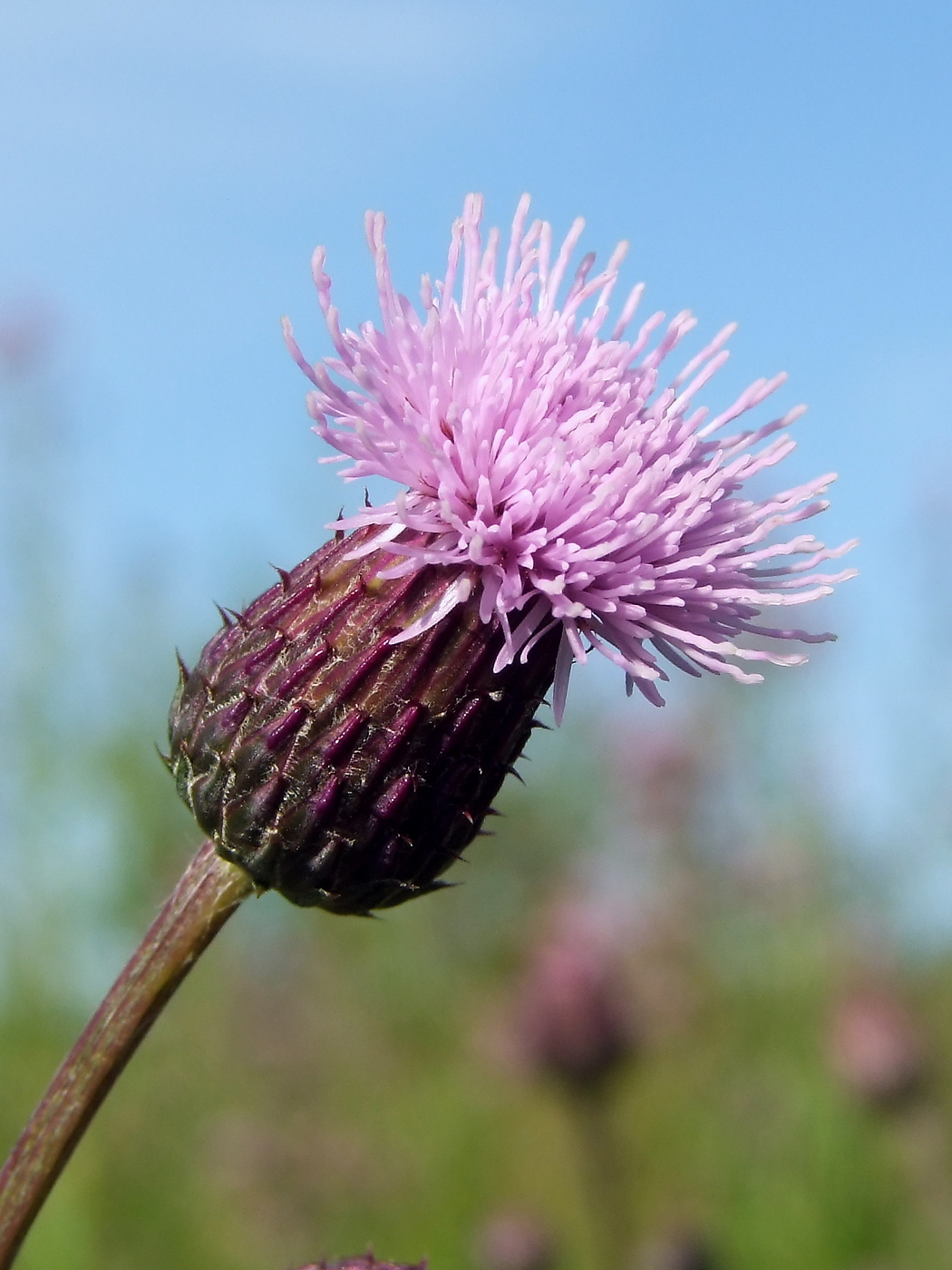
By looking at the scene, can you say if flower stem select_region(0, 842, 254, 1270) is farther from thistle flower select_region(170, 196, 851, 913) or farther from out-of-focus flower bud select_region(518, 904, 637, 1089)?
out-of-focus flower bud select_region(518, 904, 637, 1089)

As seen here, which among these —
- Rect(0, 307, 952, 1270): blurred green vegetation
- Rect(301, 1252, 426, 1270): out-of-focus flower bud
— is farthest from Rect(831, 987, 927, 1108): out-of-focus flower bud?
Rect(301, 1252, 426, 1270): out-of-focus flower bud

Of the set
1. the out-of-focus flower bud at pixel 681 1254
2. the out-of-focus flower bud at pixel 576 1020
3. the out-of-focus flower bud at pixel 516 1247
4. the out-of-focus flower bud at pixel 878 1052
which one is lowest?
the out-of-focus flower bud at pixel 878 1052

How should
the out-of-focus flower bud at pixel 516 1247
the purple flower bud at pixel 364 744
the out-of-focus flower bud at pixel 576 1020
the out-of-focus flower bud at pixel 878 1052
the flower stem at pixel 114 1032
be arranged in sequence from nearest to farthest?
the flower stem at pixel 114 1032
the purple flower bud at pixel 364 744
the out-of-focus flower bud at pixel 516 1247
the out-of-focus flower bud at pixel 576 1020
the out-of-focus flower bud at pixel 878 1052

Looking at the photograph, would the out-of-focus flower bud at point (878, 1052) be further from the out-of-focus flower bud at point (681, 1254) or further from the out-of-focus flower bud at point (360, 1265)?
the out-of-focus flower bud at point (360, 1265)

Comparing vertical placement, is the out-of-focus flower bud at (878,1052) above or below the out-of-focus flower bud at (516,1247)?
below

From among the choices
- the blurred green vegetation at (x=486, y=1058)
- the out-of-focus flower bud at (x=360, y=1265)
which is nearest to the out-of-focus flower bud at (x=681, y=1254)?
the blurred green vegetation at (x=486, y=1058)

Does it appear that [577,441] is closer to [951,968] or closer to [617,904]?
[617,904]

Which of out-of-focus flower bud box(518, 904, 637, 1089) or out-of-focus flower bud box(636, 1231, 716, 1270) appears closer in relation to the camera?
out-of-focus flower bud box(636, 1231, 716, 1270)

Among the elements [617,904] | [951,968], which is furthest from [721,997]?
[951,968]
